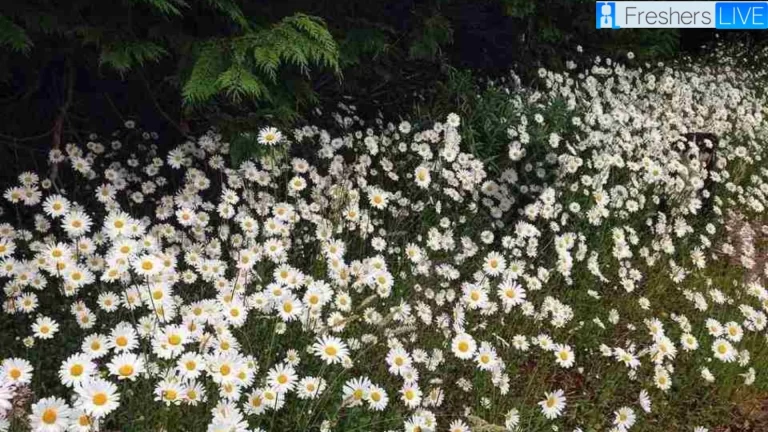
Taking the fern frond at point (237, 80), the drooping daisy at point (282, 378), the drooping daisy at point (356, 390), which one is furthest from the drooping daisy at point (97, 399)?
the fern frond at point (237, 80)

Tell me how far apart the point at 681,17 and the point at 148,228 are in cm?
726

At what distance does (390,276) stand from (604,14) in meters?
5.30

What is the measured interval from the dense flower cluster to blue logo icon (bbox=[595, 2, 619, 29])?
1946mm

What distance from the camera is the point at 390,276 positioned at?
296 cm

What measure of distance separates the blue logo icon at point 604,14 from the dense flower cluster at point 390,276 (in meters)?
1.95

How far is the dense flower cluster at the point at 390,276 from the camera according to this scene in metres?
2.40

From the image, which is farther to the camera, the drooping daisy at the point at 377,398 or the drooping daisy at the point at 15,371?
the drooping daisy at the point at 377,398

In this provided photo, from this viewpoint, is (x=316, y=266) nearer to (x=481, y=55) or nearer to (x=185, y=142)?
(x=185, y=142)

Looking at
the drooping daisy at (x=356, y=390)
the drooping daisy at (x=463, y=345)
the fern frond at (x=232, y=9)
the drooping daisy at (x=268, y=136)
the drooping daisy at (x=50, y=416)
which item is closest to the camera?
the drooping daisy at (x=50, y=416)

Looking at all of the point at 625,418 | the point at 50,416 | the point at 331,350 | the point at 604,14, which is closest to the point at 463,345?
the point at 331,350

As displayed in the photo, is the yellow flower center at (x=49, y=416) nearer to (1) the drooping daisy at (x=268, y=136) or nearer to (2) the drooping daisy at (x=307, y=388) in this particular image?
(2) the drooping daisy at (x=307, y=388)

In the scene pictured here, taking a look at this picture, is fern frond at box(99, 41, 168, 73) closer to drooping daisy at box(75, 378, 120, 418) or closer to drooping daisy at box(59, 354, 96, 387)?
drooping daisy at box(59, 354, 96, 387)

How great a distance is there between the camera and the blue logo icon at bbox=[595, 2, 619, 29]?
716 cm

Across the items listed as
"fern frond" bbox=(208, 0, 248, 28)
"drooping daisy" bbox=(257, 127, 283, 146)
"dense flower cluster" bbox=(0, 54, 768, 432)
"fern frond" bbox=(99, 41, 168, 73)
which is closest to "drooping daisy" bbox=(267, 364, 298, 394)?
"dense flower cluster" bbox=(0, 54, 768, 432)
